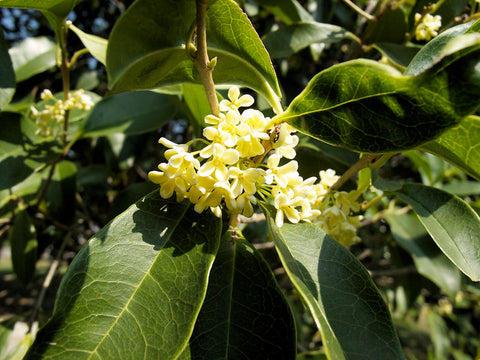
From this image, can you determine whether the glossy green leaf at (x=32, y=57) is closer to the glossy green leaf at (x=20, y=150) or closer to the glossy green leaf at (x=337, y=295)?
the glossy green leaf at (x=20, y=150)

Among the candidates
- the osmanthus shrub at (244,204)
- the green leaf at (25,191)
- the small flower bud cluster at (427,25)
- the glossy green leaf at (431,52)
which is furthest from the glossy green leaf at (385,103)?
the green leaf at (25,191)

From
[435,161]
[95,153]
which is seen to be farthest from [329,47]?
[95,153]

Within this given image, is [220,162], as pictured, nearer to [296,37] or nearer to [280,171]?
[280,171]

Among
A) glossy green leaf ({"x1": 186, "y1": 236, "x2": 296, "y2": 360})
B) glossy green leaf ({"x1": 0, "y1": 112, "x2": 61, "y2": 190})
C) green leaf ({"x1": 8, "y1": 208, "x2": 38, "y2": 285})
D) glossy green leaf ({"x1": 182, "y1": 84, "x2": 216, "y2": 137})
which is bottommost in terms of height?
green leaf ({"x1": 8, "y1": 208, "x2": 38, "y2": 285})

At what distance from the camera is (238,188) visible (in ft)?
2.73

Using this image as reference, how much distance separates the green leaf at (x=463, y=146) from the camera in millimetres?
715

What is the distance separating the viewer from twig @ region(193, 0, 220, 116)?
792 millimetres

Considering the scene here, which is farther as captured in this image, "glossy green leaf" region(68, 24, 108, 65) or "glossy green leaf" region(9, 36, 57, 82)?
"glossy green leaf" region(9, 36, 57, 82)

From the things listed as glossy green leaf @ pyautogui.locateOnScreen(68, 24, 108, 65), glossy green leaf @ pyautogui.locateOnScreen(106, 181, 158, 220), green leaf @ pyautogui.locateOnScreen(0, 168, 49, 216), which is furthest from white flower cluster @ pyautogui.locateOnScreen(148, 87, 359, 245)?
green leaf @ pyautogui.locateOnScreen(0, 168, 49, 216)

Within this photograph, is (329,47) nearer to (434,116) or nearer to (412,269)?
(412,269)

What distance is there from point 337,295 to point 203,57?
1.98 ft

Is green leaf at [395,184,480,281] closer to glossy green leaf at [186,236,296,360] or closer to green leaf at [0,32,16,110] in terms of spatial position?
glossy green leaf at [186,236,296,360]

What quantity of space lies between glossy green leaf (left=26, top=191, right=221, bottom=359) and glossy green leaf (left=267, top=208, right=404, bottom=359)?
19 cm

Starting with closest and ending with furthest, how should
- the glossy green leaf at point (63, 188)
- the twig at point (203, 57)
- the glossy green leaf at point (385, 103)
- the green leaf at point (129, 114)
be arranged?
the glossy green leaf at point (385, 103), the twig at point (203, 57), the green leaf at point (129, 114), the glossy green leaf at point (63, 188)
